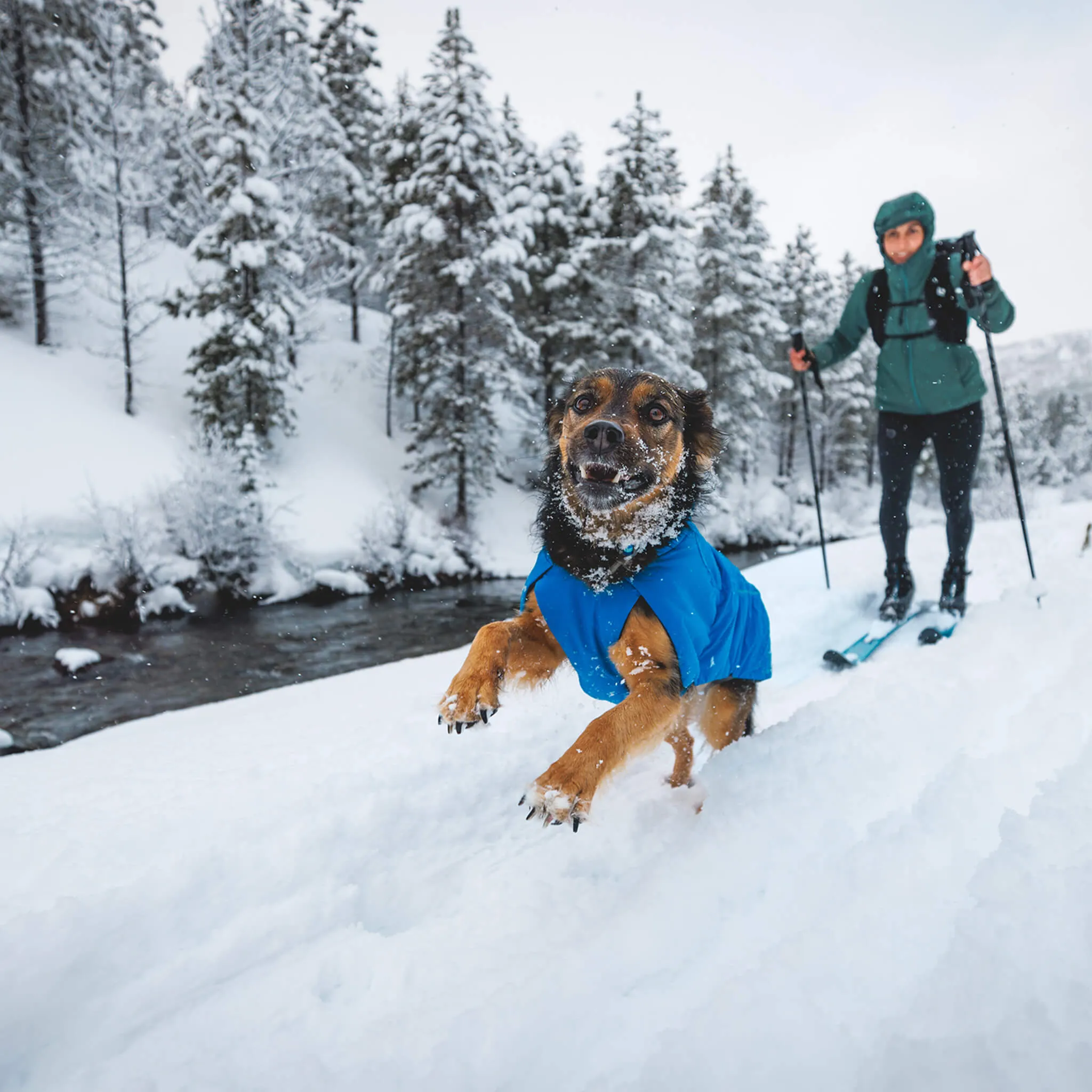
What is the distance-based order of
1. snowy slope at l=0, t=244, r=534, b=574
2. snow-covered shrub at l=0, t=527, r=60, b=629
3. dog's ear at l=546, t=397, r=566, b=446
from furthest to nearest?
snowy slope at l=0, t=244, r=534, b=574 → snow-covered shrub at l=0, t=527, r=60, b=629 → dog's ear at l=546, t=397, r=566, b=446

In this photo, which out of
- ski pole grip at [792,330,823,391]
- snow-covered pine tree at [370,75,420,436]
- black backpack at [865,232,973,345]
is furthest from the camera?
snow-covered pine tree at [370,75,420,436]

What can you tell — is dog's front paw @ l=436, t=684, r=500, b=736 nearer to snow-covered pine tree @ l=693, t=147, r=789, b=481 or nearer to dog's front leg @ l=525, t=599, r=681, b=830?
dog's front leg @ l=525, t=599, r=681, b=830

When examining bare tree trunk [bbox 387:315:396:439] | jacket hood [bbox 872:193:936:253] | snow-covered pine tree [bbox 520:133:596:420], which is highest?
snow-covered pine tree [bbox 520:133:596:420]

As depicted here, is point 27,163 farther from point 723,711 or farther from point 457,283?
point 723,711

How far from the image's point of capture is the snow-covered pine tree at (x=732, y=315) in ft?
74.3

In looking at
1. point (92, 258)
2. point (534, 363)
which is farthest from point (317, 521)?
point (92, 258)

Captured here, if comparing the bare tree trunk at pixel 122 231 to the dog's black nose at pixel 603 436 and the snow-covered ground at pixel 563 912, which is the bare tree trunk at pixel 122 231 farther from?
the dog's black nose at pixel 603 436

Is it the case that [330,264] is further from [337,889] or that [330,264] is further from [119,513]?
[337,889]

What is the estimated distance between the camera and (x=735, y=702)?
2.61m

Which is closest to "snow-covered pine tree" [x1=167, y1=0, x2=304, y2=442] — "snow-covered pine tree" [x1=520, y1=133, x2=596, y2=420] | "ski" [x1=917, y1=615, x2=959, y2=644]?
"snow-covered pine tree" [x1=520, y1=133, x2=596, y2=420]

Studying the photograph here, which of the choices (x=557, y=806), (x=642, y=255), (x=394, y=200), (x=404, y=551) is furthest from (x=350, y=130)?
(x=557, y=806)

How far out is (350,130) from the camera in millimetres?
24734

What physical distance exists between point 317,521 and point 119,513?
4.53m

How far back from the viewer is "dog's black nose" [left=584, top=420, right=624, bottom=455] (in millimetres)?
2104
